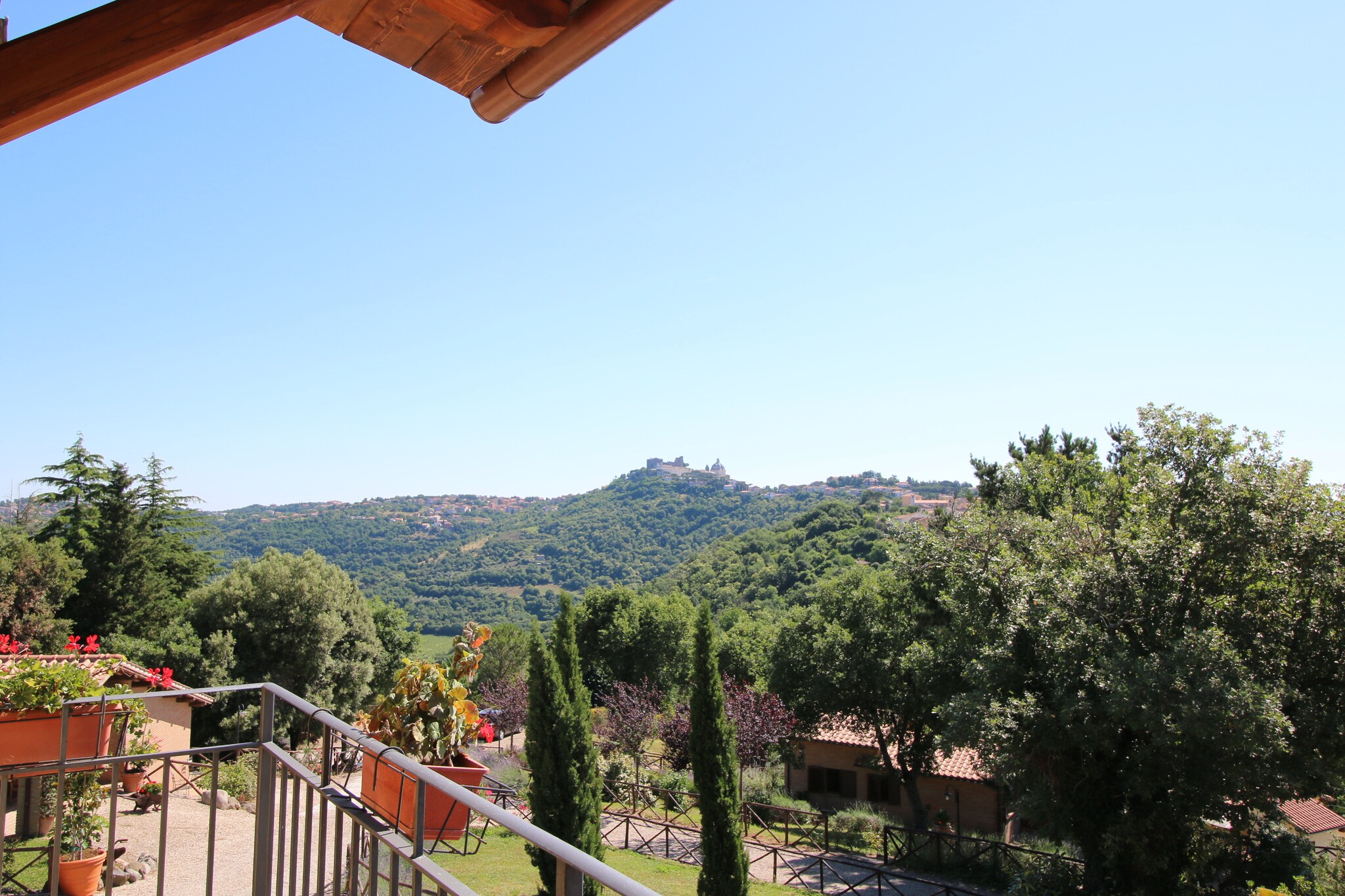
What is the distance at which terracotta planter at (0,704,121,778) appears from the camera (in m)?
3.10

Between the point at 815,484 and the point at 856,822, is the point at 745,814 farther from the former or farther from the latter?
the point at 815,484

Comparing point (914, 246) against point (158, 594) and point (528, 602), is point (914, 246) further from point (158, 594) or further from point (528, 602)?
point (528, 602)

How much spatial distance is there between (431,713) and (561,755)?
32.6 feet

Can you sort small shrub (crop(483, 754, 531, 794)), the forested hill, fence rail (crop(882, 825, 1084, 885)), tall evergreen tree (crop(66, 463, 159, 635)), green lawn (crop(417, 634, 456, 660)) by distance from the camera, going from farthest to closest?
the forested hill, green lawn (crop(417, 634, 456, 660)), tall evergreen tree (crop(66, 463, 159, 635)), small shrub (crop(483, 754, 531, 794)), fence rail (crop(882, 825, 1084, 885))

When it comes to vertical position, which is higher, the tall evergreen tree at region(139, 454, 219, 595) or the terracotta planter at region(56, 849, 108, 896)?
the tall evergreen tree at region(139, 454, 219, 595)

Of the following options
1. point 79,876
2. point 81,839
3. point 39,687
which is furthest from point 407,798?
point 79,876

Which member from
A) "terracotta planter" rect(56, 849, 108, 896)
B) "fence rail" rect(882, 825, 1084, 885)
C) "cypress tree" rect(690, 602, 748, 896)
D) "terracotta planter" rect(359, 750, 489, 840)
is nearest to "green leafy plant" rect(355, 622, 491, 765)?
"terracotta planter" rect(359, 750, 489, 840)

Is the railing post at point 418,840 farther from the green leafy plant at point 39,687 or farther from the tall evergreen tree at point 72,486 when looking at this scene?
the tall evergreen tree at point 72,486

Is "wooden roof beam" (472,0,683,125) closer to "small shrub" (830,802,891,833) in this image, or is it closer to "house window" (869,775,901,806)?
"small shrub" (830,802,891,833)

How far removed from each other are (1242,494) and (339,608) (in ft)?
75.5

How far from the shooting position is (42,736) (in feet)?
10.3

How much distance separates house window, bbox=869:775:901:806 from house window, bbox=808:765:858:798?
480mm

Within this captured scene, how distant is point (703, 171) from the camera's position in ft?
40.1

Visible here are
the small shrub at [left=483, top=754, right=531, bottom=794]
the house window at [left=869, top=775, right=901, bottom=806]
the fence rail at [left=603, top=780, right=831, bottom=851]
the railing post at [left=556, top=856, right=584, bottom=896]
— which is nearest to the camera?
the railing post at [left=556, top=856, right=584, bottom=896]
